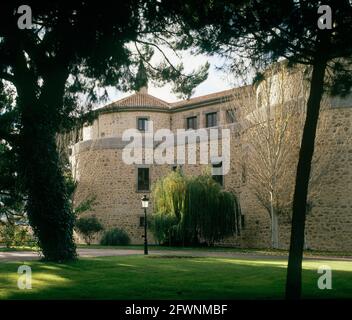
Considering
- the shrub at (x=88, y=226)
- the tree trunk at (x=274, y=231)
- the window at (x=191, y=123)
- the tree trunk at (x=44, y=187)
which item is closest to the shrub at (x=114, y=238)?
the shrub at (x=88, y=226)

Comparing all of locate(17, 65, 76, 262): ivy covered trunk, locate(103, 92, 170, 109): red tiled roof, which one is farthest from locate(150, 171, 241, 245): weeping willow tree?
locate(103, 92, 170, 109): red tiled roof

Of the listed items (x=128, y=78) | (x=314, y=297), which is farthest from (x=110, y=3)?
(x=314, y=297)

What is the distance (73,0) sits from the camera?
9.30 m

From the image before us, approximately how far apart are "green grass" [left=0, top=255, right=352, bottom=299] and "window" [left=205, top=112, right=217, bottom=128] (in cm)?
2218

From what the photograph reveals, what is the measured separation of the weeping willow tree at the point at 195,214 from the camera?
24.5 metres

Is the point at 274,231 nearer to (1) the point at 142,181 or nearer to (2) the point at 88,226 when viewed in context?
(1) the point at 142,181

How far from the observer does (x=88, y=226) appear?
30.5 metres

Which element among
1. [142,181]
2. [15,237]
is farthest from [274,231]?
[15,237]

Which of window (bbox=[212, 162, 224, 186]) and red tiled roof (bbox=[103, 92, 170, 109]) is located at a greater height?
red tiled roof (bbox=[103, 92, 170, 109])

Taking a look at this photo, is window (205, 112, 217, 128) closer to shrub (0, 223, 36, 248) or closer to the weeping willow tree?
the weeping willow tree

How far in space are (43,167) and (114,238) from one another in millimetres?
17005

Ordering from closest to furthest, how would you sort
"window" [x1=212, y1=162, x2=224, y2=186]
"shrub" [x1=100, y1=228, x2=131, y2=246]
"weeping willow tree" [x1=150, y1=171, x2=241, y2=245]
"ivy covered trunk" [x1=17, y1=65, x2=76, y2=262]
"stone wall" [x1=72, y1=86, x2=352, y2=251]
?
"ivy covered trunk" [x1=17, y1=65, x2=76, y2=262] → "stone wall" [x1=72, y1=86, x2=352, y2=251] → "weeping willow tree" [x1=150, y1=171, x2=241, y2=245] → "window" [x1=212, y1=162, x2=224, y2=186] → "shrub" [x1=100, y1=228, x2=131, y2=246]

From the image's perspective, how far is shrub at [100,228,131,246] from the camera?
29.4 meters
